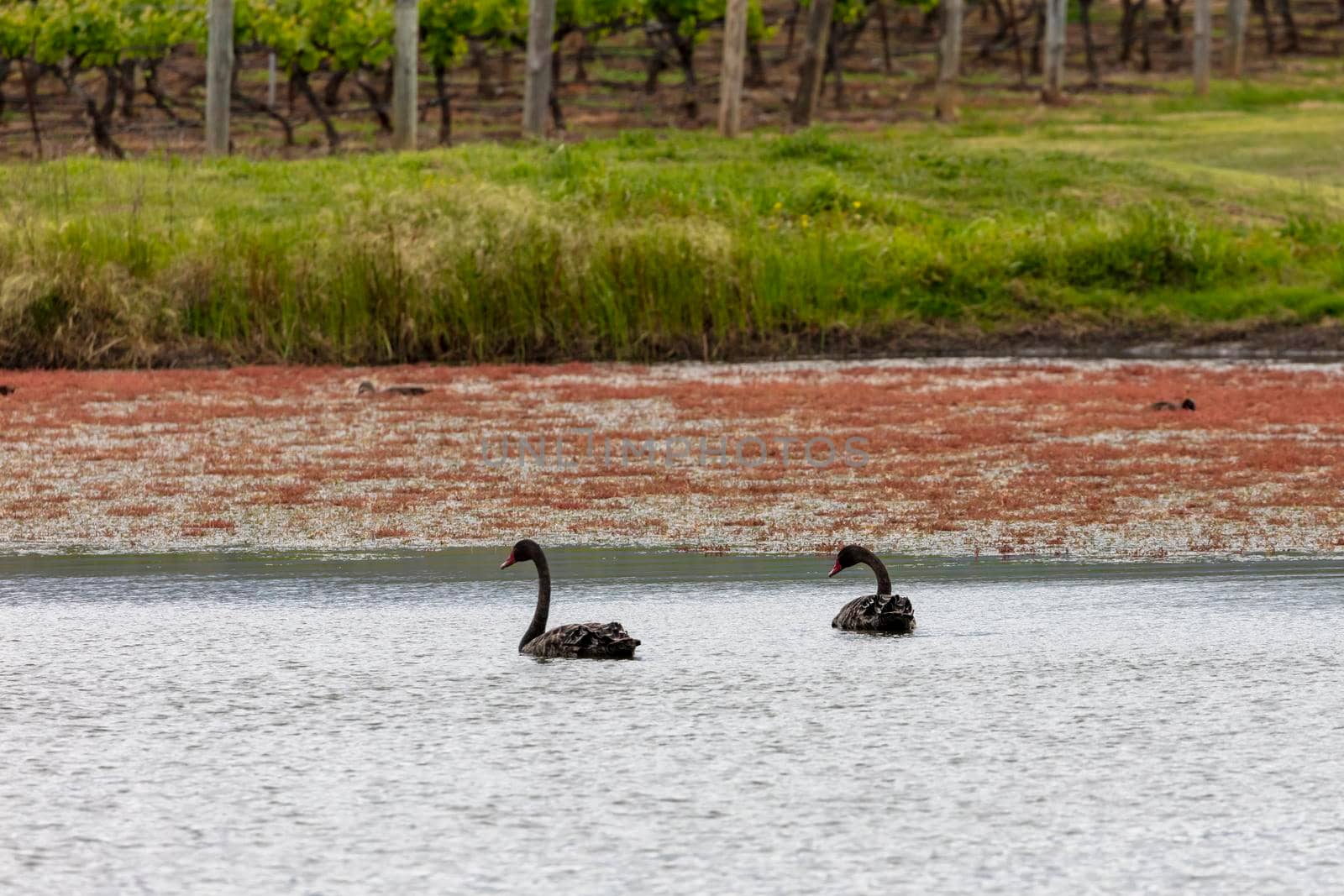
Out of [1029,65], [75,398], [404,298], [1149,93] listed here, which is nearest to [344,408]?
[75,398]

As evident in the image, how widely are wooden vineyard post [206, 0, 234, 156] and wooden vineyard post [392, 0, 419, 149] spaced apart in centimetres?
A: 239

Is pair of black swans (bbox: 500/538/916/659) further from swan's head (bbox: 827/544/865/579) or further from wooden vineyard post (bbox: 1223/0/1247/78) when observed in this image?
wooden vineyard post (bbox: 1223/0/1247/78)

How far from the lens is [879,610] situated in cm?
841

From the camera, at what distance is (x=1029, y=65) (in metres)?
52.0

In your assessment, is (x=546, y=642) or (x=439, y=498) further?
(x=439, y=498)

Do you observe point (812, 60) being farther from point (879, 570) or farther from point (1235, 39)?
point (879, 570)

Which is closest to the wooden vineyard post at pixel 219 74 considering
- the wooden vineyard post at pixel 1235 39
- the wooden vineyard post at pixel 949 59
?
the wooden vineyard post at pixel 949 59

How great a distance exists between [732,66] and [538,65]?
3.22 meters

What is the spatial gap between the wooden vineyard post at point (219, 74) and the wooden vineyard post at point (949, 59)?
12581 mm

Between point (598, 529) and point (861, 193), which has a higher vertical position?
point (861, 193)

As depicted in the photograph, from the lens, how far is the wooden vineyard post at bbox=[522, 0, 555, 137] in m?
32.9

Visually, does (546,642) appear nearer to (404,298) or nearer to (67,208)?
(404,298)

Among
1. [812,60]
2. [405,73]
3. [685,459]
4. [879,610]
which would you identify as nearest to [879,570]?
[879,610]

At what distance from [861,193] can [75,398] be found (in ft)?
37.4
